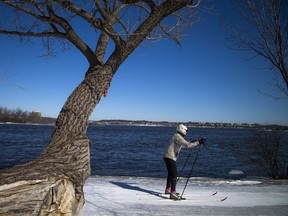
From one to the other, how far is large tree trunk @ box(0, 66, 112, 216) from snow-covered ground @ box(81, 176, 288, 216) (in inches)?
77.0

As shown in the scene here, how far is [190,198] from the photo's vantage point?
6590mm

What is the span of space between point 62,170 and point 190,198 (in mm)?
4290

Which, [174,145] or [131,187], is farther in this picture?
[131,187]

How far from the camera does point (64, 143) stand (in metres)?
3.66

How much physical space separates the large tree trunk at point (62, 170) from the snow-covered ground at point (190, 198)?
1955 mm

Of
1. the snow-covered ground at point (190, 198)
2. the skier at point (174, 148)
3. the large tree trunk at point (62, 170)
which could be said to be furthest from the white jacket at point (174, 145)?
the large tree trunk at point (62, 170)

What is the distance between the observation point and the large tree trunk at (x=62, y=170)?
8.46 ft

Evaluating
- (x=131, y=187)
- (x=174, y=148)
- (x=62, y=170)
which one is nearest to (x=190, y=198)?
(x=174, y=148)

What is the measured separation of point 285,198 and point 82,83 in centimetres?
548

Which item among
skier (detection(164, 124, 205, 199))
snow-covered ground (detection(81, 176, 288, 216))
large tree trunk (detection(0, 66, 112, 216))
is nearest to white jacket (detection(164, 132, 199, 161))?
skier (detection(164, 124, 205, 199))

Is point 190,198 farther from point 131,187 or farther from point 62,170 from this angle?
point 62,170

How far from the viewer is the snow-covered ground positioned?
5.55m

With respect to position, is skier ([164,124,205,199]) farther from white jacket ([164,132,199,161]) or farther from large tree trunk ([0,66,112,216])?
large tree trunk ([0,66,112,216])

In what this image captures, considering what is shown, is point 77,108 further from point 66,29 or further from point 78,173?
point 66,29
